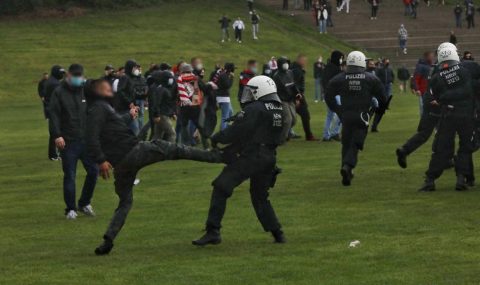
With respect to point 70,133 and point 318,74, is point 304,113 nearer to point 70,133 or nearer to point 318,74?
point 70,133

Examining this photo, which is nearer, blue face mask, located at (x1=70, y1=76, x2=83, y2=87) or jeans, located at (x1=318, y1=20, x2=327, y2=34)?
blue face mask, located at (x1=70, y1=76, x2=83, y2=87)

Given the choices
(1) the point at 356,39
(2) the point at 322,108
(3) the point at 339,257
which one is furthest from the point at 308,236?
(1) the point at 356,39

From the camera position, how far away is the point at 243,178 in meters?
13.3

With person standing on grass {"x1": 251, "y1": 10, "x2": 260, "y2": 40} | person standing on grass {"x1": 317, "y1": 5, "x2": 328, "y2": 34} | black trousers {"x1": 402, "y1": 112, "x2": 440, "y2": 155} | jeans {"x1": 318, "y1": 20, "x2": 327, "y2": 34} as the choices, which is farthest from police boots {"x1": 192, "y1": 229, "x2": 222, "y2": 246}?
jeans {"x1": 318, "y1": 20, "x2": 327, "y2": 34}

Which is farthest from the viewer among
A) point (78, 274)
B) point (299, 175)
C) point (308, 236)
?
point (299, 175)

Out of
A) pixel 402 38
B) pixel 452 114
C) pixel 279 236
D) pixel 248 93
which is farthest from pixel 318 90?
pixel 248 93

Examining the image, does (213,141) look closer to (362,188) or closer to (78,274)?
(78,274)

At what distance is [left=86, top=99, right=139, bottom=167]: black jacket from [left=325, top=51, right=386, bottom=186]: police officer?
596 cm

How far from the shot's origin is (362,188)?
1884 cm

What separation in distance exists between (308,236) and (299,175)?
278 inches

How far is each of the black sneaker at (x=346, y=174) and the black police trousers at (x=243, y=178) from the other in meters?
5.63

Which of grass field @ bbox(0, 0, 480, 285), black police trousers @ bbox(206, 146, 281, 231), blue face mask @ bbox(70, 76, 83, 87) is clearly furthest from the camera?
blue face mask @ bbox(70, 76, 83, 87)

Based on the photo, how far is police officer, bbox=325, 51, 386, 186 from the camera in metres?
18.6

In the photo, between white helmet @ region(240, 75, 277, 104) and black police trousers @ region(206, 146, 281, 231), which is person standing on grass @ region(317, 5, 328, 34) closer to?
white helmet @ region(240, 75, 277, 104)
